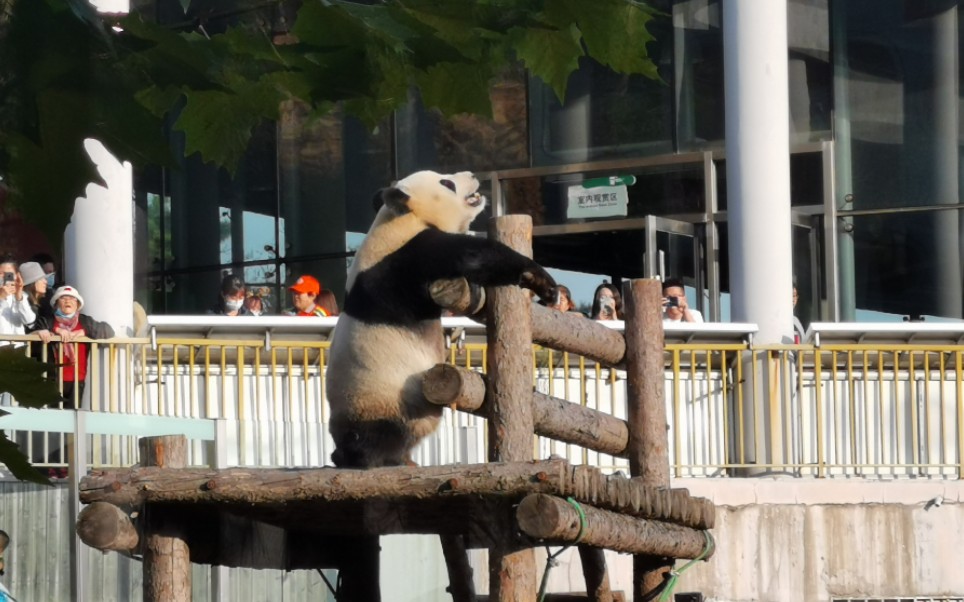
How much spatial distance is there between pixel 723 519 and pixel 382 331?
5760 millimetres

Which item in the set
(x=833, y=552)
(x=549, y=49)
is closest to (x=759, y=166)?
(x=833, y=552)

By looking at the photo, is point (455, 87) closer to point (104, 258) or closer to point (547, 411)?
point (547, 411)

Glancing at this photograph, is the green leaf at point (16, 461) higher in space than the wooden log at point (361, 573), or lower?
higher

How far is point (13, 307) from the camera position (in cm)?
1095

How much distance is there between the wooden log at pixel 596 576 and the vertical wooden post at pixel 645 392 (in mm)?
266

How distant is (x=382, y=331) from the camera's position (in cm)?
573

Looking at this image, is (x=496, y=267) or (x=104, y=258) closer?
(x=496, y=267)

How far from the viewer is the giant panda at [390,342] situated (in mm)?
5613

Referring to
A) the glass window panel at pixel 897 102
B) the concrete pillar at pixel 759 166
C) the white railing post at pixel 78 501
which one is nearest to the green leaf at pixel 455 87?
the white railing post at pixel 78 501

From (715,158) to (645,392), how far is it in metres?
10.5

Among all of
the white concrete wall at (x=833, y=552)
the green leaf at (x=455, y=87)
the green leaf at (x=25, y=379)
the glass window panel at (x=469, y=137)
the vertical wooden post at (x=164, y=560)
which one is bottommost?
the white concrete wall at (x=833, y=552)

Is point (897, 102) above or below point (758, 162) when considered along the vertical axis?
above

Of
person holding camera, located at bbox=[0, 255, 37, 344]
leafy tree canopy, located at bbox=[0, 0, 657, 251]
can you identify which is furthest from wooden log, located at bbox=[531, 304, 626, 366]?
person holding camera, located at bbox=[0, 255, 37, 344]

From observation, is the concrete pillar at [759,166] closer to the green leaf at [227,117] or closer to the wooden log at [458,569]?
A: the wooden log at [458,569]
